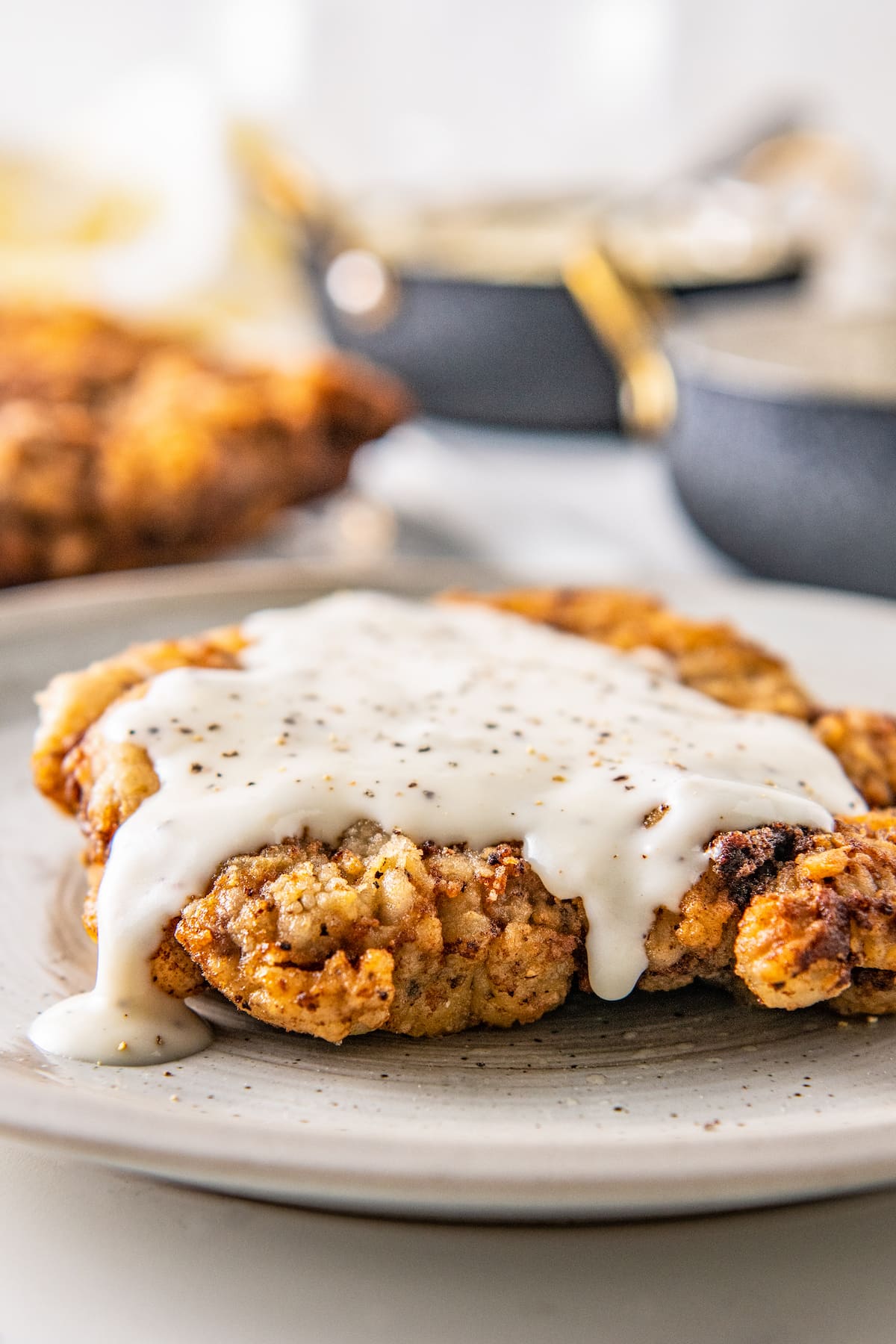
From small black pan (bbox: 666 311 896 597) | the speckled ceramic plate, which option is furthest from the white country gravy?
small black pan (bbox: 666 311 896 597)

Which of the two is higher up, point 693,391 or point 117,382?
point 117,382

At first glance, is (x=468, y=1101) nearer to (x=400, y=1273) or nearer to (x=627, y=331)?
(x=400, y=1273)

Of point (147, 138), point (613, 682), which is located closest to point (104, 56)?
point (147, 138)

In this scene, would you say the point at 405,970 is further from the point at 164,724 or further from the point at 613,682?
the point at 613,682

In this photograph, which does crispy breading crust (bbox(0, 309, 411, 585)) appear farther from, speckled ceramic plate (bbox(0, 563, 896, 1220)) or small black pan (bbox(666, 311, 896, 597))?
speckled ceramic plate (bbox(0, 563, 896, 1220))

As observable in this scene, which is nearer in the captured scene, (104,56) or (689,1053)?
(689,1053)

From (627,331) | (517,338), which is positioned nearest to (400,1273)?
(627,331)

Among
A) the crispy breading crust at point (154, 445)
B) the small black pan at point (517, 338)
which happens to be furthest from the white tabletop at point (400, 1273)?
the small black pan at point (517, 338)
